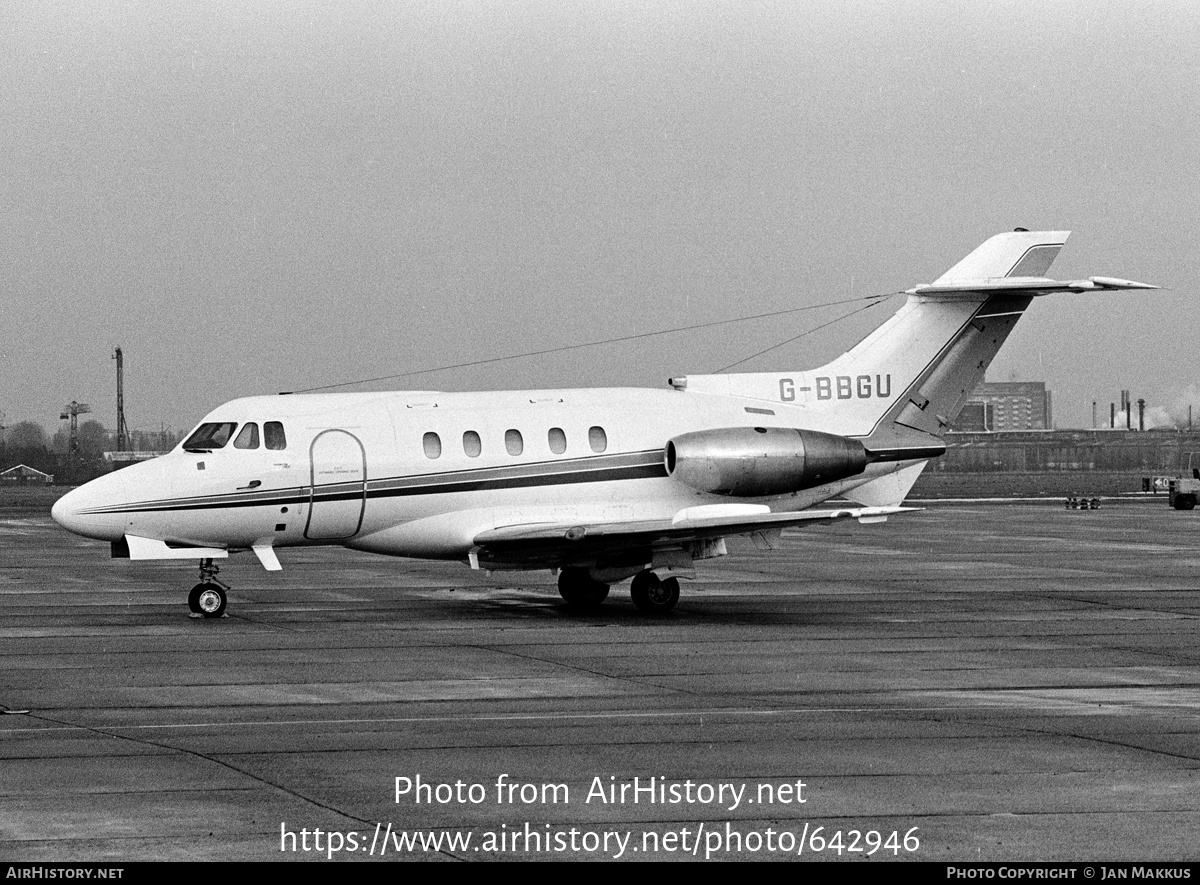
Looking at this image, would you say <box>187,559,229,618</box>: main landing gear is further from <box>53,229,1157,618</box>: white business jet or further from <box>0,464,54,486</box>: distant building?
<box>0,464,54,486</box>: distant building

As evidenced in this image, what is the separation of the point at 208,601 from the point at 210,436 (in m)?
2.29

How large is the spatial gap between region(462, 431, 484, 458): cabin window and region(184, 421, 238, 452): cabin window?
3216 mm

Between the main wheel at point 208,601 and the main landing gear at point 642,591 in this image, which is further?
the main landing gear at point 642,591

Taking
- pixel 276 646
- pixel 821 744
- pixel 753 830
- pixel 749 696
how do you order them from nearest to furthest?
pixel 753 830
pixel 821 744
pixel 749 696
pixel 276 646

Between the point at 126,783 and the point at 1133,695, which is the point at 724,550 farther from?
the point at 126,783

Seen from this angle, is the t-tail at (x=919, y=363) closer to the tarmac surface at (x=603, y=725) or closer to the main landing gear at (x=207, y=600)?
the tarmac surface at (x=603, y=725)

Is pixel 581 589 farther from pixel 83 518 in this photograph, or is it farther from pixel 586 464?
pixel 83 518

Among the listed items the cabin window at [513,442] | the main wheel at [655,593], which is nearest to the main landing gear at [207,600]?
the cabin window at [513,442]

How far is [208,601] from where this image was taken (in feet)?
74.2

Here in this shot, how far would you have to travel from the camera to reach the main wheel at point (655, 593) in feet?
76.4

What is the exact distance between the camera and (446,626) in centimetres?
2153

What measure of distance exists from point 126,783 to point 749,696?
240 inches

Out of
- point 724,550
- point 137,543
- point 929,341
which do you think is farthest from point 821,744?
point 929,341

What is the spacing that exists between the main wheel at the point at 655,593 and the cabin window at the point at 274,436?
537 cm
